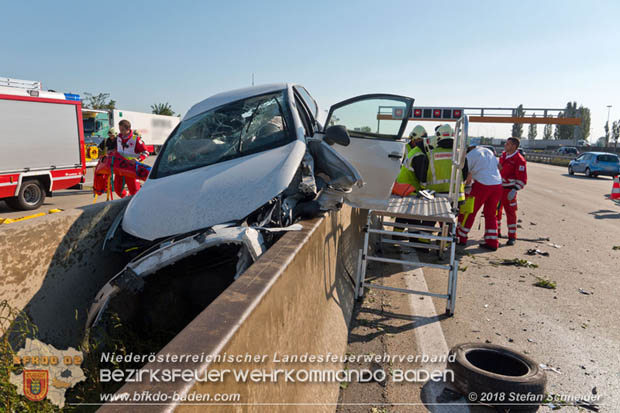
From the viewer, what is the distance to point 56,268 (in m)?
3.19

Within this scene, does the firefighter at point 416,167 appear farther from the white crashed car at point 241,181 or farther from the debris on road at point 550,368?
the debris on road at point 550,368

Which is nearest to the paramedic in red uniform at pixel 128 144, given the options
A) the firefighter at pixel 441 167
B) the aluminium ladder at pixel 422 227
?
the aluminium ladder at pixel 422 227

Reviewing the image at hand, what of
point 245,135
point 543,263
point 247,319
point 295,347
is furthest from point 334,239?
point 543,263

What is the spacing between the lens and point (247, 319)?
154cm

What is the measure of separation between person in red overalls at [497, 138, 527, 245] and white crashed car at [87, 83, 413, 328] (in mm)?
4203

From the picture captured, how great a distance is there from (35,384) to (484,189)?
25.1ft

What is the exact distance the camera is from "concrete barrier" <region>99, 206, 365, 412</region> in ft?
4.24

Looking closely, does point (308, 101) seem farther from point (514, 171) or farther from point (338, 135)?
point (514, 171)

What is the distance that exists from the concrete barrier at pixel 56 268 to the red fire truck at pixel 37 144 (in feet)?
31.0

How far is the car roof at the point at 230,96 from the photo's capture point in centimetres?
509

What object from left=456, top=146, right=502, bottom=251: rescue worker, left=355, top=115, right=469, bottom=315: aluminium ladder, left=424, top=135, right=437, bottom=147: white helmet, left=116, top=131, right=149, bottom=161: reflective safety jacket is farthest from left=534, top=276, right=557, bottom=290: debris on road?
left=116, top=131, right=149, bottom=161: reflective safety jacket

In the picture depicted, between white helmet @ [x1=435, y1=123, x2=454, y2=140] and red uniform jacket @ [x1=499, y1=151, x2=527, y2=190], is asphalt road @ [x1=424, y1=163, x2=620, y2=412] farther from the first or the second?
white helmet @ [x1=435, y1=123, x2=454, y2=140]

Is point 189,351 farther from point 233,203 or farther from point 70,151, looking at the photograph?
point 70,151

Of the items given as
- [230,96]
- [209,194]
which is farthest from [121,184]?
[209,194]
